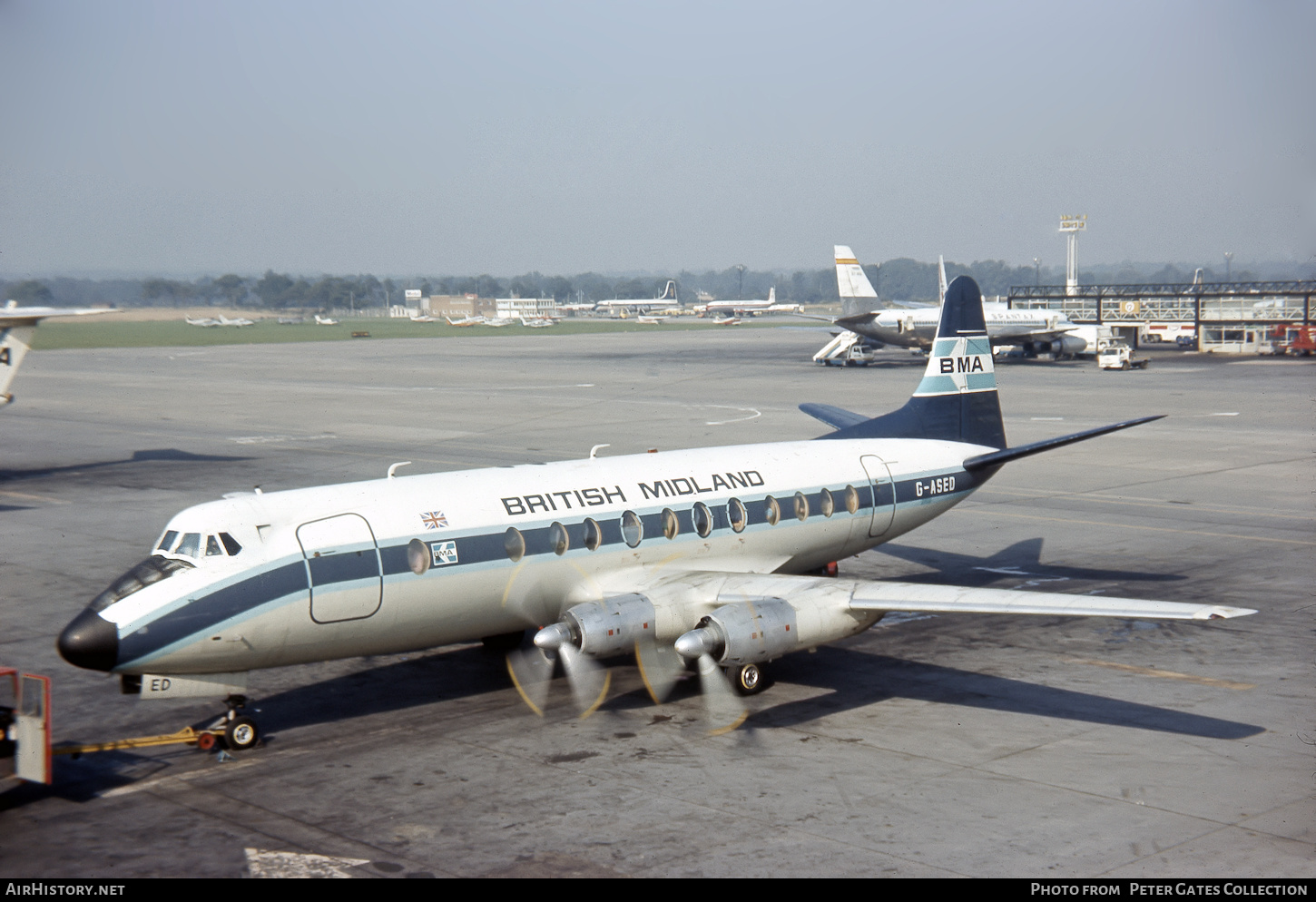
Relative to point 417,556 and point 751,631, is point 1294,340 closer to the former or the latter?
point 751,631

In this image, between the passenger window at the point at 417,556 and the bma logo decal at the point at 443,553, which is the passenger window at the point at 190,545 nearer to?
the passenger window at the point at 417,556

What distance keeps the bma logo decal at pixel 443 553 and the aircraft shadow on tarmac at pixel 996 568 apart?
12843mm

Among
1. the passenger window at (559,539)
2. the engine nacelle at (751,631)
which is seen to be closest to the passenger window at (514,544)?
the passenger window at (559,539)

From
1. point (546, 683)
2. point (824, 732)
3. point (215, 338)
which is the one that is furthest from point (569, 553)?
point (215, 338)

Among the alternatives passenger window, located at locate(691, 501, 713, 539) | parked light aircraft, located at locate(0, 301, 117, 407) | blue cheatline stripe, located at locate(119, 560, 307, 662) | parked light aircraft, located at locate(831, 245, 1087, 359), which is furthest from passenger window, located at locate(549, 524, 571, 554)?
parked light aircraft, located at locate(831, 245, 1087, 359)

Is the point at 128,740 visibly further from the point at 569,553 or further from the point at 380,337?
the point at 380,337

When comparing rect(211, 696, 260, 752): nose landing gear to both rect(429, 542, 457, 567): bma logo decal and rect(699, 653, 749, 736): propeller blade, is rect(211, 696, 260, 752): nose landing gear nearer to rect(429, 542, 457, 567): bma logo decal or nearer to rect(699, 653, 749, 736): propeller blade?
rect(429, 542, 457, 567): bma logo decal

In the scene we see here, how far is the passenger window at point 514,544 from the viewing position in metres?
17.8

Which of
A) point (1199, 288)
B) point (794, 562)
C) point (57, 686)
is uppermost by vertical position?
point (1199, 288)

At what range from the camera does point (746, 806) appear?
14.2 metres

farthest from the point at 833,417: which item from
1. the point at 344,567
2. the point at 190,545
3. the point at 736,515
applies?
the point at 190,545

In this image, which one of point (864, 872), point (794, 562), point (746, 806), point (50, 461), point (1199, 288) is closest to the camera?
point (864, 872)

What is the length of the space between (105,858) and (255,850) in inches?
64.2

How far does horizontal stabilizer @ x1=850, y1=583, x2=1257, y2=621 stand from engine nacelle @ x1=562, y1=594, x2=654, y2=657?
3.18 m
